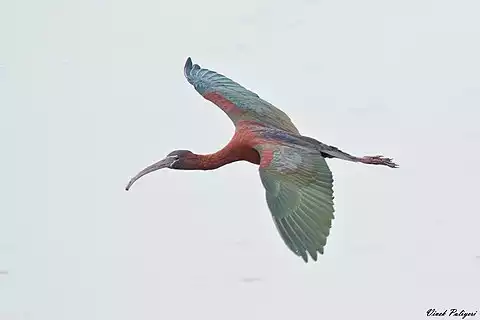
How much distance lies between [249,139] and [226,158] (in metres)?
0.33

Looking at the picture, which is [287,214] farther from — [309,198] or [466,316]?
[466,316]

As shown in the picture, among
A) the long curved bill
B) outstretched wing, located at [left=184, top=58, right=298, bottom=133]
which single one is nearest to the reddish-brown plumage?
the long curved bill

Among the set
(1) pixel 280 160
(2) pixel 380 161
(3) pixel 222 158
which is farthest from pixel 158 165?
(2) pixel 380 161

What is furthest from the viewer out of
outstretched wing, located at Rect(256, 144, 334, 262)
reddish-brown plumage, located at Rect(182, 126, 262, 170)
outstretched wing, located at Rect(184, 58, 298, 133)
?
outstretched wing, located at Rect(184, 58, 298, 133)

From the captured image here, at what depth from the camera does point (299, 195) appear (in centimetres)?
950

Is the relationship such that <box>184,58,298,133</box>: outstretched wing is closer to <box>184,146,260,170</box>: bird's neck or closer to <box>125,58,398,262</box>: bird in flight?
<box>125,58,398,262</box>: bird in flight

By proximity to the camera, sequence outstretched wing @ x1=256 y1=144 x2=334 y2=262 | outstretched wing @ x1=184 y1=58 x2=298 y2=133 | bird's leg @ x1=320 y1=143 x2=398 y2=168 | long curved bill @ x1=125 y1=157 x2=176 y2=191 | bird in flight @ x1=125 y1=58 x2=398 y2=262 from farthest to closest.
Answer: outstretched wing @ x1=184 y1=58 x2=298 y2=133 < long curved bill @ x1=125 y1=157 x2=176 y2=191 < bird's leg @ x1=320 y1=143 x2=398 y2=168 < bird in flight @ x1=125 y1=58 x2=398 y2=262 < outstretched wing @ x1=256 y1=144 x2=334 y2=262

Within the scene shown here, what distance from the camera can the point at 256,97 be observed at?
38.4 feet

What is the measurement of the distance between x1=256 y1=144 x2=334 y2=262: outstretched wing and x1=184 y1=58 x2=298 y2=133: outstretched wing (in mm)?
913

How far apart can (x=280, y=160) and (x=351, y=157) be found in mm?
905

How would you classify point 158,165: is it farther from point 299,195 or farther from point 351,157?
point 299,195

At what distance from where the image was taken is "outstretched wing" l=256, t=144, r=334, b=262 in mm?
9094

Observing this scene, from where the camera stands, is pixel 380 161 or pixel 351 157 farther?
pixel 380 161

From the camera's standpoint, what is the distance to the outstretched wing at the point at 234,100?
1116 centimetres
